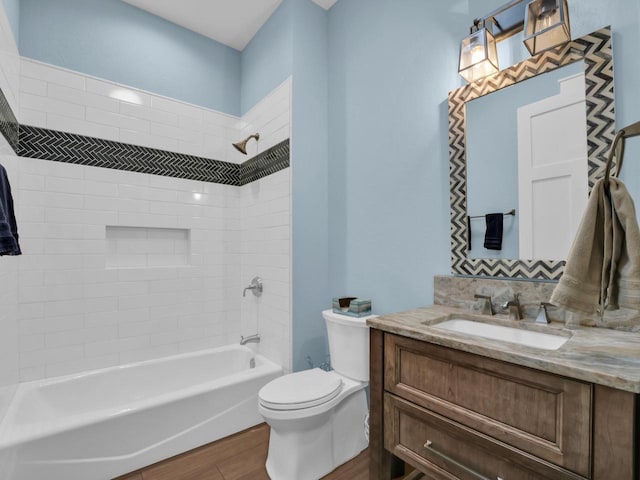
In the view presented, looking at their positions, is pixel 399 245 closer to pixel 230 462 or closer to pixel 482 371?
pixel 482 371

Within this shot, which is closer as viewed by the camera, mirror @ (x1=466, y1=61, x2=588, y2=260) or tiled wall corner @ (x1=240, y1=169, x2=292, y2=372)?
mirror @ (x1=466, y1=61, x2=588, y2=260)

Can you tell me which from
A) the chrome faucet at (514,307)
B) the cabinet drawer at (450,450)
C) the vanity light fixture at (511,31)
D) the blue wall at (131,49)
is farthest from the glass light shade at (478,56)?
the blue wall at (131,49)

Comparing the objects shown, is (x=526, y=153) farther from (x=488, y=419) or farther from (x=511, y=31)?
(x=488, y=419)

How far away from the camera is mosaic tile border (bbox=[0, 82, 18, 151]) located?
1604 mm

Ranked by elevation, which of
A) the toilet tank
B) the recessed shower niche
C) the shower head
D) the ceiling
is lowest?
the toilet tank

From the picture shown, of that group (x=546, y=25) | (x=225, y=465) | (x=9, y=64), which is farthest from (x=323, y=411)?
(x=9, y=64)

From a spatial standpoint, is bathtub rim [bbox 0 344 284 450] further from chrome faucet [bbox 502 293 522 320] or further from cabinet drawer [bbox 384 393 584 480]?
chrome faucet [bbox 502 293 522 320]

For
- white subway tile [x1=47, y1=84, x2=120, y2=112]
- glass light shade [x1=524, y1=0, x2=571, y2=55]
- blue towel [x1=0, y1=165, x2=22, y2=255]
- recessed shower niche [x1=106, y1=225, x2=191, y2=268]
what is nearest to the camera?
blue towel [x1=0, y1=165, x2=22, y2=255]

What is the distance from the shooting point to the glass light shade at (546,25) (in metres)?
1.22

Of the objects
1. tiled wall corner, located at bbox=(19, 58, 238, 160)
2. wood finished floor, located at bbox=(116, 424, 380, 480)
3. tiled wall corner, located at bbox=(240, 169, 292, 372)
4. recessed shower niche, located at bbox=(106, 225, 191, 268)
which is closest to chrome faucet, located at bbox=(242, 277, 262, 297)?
tiled wall corner, located at bbox=(240, 169, 292, 372)

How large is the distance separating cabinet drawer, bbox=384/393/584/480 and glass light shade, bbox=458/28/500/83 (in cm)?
151

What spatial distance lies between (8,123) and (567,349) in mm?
2742

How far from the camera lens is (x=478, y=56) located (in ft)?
4.81

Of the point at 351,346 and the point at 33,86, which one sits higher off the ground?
the point at 33,86
